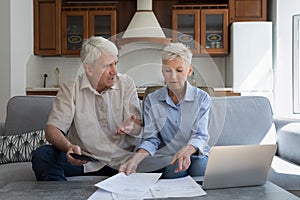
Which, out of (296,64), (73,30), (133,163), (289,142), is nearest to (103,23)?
(73,30)

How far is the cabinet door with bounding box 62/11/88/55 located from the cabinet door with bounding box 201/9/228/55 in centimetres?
150

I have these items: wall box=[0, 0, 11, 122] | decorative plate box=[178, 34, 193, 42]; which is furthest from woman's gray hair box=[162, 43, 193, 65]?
wall box=[0, 0, 11, 122]

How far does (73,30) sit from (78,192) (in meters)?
4.25

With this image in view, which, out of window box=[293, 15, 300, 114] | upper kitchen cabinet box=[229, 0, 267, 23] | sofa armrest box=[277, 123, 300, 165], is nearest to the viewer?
sofa armrest box=[277, 123, 300, 165]

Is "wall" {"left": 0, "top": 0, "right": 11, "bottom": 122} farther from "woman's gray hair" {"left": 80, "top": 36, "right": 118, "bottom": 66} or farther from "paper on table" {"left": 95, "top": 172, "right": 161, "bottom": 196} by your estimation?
"paper on table" {"left": 95, "top": 172, "right": 161, "bottom": 196}

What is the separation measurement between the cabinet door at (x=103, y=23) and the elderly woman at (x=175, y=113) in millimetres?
3482

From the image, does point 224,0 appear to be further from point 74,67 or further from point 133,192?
point 133,192

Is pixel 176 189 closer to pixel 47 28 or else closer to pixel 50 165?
pixel 50 165

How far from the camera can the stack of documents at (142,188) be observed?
1.30 m

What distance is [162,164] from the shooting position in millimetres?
1807

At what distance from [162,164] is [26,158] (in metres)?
1.10

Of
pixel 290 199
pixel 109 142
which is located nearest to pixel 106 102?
pixel 109 142

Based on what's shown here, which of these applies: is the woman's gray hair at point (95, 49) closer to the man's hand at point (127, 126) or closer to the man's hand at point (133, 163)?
the man's hand at point (127, 126)

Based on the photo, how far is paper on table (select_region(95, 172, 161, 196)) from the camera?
1334mm
